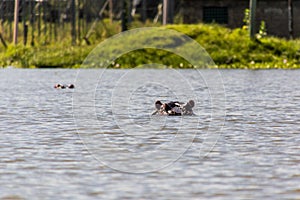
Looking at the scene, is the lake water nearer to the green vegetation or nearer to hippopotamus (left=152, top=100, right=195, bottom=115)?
hippopotamus (left=152, top=100, right=195, bottom=115)

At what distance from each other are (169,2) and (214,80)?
30.5 metres

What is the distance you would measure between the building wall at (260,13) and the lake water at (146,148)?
4363cm

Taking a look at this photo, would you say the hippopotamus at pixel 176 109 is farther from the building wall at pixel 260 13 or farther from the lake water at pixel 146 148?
the building wall at pixel 260 13

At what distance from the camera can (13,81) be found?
3762 centimetres

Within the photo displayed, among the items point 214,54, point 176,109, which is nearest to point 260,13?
point 214,54

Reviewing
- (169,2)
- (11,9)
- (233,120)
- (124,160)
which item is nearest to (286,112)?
(233,120)

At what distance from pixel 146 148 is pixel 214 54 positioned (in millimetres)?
38118

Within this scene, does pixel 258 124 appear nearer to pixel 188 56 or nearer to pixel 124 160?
pixel 124 160

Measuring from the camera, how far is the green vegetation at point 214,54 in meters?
51.9

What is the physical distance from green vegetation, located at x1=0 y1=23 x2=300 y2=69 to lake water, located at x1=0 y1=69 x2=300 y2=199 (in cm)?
2448

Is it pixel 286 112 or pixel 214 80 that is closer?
pixel 286 112

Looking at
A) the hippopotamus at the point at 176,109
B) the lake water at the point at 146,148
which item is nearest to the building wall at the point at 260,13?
the lake water at the point at 146,148

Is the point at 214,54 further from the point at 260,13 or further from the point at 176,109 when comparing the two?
the point at 176,109

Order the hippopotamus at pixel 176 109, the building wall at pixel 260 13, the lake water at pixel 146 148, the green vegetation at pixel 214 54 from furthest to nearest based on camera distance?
the building wall at pixel 260 13, the green vegetation at pixel 214 54, the hippopotamus at pixel 176 109, the lake water at pixel 146 148
